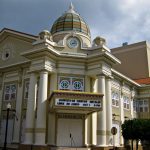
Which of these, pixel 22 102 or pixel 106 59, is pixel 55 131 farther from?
pixel 106 59

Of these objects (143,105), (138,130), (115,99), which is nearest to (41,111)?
(138,130)

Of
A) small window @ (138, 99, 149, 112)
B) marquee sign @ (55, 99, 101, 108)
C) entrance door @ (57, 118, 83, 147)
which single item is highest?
small window @ (138, 99, 149, 112)

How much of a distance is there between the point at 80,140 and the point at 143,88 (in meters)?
16.9

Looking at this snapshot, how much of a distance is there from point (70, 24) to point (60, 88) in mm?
7531

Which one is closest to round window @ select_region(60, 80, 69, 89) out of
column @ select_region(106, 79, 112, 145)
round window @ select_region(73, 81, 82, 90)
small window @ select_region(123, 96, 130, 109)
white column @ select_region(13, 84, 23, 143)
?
round window @ select_region(73, 81, 82, 90)

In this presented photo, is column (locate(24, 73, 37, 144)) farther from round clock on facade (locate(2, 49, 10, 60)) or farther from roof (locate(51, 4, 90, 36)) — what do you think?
round clock on facade (locate(2, 49, 10, 60))

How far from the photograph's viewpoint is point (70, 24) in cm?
2933

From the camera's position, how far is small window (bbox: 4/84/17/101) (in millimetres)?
29703

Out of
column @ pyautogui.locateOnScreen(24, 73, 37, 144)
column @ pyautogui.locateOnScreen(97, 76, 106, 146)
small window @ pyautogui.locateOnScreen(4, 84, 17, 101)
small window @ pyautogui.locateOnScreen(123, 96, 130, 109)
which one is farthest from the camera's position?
small window @ pyautogui.locateOnScreen(123, 96, 130, 109)

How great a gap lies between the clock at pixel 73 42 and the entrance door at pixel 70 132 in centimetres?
729

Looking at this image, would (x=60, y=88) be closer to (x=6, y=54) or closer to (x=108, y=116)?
(x=108, y=116)

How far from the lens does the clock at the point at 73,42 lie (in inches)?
1070

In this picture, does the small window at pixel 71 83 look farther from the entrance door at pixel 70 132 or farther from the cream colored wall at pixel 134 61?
the cream colored wall at pixel 134 61

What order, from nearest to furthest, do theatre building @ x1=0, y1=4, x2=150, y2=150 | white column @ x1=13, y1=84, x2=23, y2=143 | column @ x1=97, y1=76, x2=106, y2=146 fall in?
theatre building @ x1=0, y1=4, x2=150, y2=150
column @ x1=97, y1=76, x2=106, y2=146
white column @ x1=13, y1=84, x2=23, y2=143
